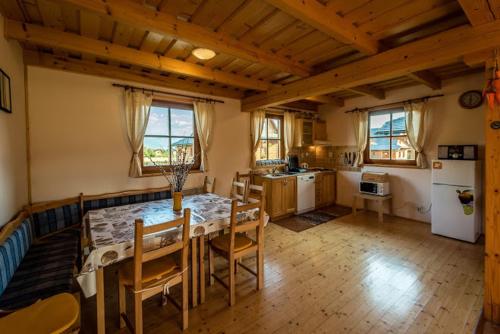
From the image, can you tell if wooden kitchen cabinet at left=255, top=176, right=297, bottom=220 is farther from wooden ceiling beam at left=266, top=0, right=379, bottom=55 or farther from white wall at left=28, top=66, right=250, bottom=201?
wooden ceiling beam at left=266, top=0, right=379, bottom=55

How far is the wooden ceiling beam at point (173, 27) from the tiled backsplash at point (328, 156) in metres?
3.01

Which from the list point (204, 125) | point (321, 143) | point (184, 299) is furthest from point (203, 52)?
point (321, 143)

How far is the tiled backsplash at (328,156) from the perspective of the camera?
16.5 feet

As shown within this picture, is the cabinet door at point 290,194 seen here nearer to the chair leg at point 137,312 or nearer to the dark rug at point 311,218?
the dark rug at point 311,218

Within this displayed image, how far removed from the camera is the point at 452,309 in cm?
190

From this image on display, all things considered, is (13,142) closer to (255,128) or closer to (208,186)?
(208,186)

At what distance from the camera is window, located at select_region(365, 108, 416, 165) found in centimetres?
423

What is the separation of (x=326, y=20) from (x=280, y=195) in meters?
2.94

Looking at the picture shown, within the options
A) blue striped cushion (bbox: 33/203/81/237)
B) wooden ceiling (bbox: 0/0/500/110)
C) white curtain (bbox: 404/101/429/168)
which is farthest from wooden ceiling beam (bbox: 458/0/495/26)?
blue striped cushion (bbox: 33/203/81/237)

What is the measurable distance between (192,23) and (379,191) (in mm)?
3977

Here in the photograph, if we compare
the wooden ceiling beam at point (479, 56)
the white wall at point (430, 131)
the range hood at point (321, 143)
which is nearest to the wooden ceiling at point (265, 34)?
the wooden ceiling beam at point (479, 56)

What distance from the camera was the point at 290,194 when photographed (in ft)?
14.3

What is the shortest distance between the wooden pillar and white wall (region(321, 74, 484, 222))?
7.10ft

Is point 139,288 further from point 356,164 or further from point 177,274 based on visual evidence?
point 356,164
